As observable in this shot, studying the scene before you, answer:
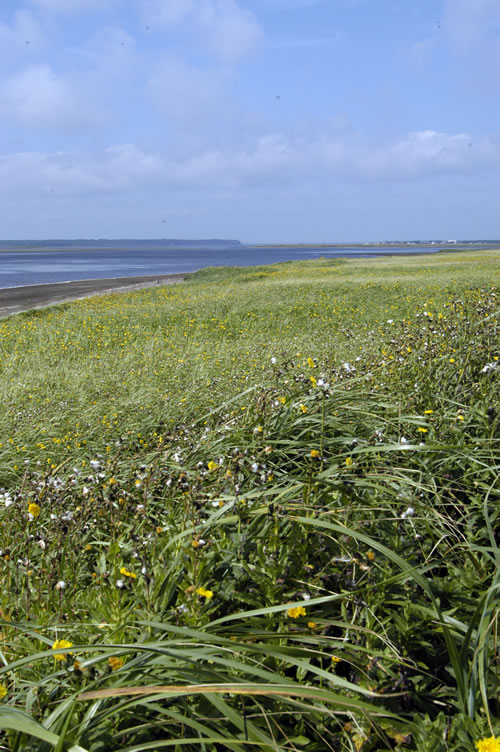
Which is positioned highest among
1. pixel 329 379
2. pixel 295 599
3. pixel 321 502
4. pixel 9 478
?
pixel 329 379

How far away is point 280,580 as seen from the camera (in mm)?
1957

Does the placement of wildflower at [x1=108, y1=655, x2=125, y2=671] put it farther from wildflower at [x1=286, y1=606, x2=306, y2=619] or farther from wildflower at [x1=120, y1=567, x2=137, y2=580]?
wildflower at [x1=286, y1=606, x2=306, y2=619]

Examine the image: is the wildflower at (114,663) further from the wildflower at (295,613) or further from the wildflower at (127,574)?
the wildflower at (295,613)

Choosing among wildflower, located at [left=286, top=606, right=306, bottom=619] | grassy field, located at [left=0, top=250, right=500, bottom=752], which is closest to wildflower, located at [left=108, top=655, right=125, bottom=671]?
grassy field, located at [left=0, top=250, right=500, bottom=752]

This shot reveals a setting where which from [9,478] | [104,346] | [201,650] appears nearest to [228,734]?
[201,650]

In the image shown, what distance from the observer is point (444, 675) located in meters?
2.00

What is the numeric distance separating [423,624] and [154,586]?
108cm

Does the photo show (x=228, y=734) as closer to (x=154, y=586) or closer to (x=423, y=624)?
(x=154, y=586)

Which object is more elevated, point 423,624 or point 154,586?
point 154,586

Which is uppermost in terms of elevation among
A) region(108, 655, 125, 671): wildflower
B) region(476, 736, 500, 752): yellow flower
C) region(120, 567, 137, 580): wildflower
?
region(120, 567, 137, 580): wildflower

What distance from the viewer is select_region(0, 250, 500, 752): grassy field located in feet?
5.11

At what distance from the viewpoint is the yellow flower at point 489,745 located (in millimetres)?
1380

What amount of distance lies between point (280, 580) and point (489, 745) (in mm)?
812

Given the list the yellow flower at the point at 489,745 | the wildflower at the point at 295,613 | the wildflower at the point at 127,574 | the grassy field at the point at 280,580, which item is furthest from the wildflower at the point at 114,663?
the yellow flower at the point at 489,745
